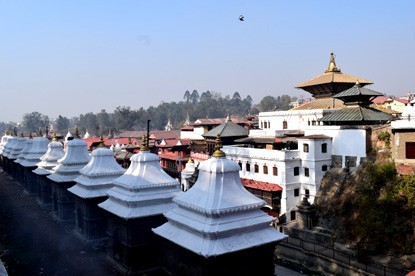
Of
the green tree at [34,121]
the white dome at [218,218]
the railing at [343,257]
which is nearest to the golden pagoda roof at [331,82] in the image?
the railing at [343,257]

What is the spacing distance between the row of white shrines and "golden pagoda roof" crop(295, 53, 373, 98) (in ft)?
85.3

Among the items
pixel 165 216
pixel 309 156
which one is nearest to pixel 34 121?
pixel 309 156

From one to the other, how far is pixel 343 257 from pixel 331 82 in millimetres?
22805

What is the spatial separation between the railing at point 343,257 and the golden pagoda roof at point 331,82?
21.5 metres

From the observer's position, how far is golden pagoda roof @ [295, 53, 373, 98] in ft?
133

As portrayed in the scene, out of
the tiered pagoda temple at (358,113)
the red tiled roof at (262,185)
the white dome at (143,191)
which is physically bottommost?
the red tiled roof at (262,185)

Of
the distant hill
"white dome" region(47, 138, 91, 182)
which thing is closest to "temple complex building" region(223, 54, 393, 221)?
the distant hill

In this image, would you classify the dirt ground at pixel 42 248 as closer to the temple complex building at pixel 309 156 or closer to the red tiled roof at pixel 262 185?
the red tiled roof at pixel 262 185

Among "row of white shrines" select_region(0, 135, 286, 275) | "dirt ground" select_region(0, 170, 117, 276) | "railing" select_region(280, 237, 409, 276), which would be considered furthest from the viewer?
"railing" select_region(280, 237, 409, 276)

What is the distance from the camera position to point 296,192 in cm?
3039

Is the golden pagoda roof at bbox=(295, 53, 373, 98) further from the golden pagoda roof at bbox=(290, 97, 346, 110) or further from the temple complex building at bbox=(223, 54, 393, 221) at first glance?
the temple complex building at bbox=(223, 54, 393, 221)

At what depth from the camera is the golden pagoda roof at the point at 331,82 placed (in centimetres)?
4044

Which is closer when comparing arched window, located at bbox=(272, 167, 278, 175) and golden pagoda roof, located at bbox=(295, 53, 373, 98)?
arched window, located at bbox=(272, 167, 278, 175)

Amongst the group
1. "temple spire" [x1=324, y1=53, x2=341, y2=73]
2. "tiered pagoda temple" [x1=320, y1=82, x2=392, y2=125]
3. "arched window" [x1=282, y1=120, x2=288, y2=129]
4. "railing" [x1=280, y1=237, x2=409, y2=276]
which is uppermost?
"temple spire" [x1=324, y1=53, x2=341, y2=73]
